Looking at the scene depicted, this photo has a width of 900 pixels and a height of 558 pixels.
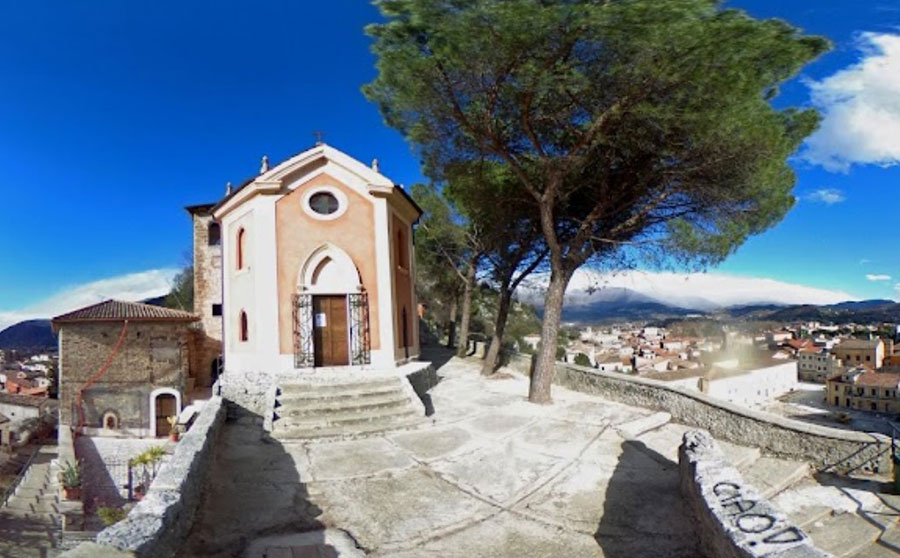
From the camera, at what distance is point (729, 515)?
438 cm

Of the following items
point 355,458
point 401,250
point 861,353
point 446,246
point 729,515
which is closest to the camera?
point 729,515

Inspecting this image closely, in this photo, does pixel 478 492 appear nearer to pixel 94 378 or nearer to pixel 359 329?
pixel 359 329

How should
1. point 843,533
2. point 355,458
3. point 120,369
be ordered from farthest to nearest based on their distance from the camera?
point 120,369
point 355,458
point 843,533

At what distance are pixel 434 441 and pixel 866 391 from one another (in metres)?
63.4

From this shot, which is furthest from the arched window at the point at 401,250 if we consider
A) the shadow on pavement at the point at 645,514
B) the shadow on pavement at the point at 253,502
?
the shadow on pavement at the point at 645,514

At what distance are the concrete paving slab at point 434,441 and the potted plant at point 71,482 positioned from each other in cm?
1563

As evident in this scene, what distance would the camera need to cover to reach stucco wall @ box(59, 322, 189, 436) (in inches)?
780

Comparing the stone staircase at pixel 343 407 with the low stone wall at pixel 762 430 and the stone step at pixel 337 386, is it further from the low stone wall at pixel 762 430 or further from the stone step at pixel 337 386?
the low stone wall at pixel 762 430

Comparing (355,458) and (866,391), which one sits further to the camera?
(866,391)

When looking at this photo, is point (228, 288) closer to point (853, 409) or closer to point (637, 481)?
point (637, 481)

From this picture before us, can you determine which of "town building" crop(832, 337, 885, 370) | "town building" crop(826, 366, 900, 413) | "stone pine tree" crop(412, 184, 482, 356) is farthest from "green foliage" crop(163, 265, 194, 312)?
"town building" crop(832, 337, 885, 370)

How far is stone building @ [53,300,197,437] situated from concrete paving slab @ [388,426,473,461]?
1595 centimetres

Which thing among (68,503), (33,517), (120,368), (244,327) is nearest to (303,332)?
(244,327)

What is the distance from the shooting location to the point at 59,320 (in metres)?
19.5
